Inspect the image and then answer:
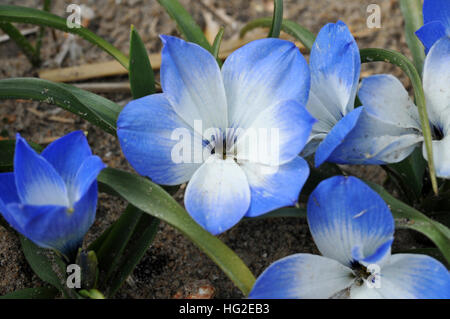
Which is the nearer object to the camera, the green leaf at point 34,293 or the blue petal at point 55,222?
the blue petal at point 55,222

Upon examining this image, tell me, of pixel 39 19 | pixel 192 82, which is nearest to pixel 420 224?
pixel 192 82

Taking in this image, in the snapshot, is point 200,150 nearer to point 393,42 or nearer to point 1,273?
point 1,273

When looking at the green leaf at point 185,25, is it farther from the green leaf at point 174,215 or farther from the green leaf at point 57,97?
the green leaf at point 174,215

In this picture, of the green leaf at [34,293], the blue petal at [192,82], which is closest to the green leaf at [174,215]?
the blue petal at [192,82]

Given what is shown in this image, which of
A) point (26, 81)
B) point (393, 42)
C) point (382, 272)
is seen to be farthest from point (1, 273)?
point (393, 42)

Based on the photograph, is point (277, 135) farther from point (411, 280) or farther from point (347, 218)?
point (411, 280)
